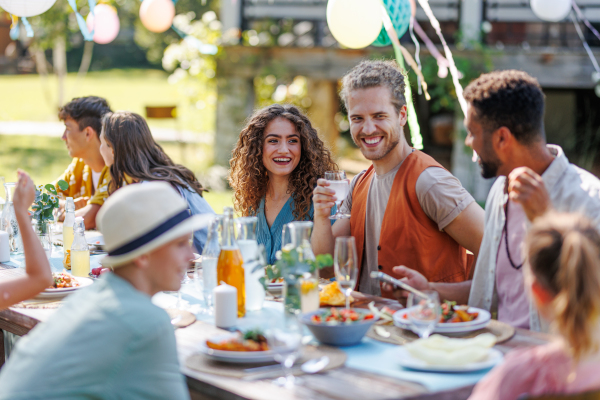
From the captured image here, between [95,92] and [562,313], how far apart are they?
23.3 metres

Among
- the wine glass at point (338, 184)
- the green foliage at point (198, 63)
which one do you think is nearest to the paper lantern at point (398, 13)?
the wine glass at point (338, 184)

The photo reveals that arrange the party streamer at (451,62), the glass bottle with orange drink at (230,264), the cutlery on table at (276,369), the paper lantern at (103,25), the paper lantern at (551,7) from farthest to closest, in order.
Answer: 1. the paper lantern at (103,25)
2. the paper lantern at (551,7)
3. the party streamer at (451,62)
4. the glass bottle with orange drink at (230,264)
5. the cutlery on table at (276,369)

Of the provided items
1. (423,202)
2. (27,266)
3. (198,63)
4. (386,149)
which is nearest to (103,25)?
(198,63)

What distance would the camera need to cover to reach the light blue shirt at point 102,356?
1623mm

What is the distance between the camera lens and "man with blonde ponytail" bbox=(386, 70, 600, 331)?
237 cm

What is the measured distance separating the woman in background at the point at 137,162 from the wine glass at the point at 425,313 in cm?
226

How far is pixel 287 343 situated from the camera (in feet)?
5.82

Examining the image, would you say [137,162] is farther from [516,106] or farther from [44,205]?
[516,106]

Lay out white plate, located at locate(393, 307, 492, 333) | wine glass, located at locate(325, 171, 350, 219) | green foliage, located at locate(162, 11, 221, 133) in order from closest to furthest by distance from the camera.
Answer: white plate, located at locate(393, 307, 492, 333) → wine glass, located at locate(325, 171, 350, 219) → green foliage, located at locate(162, 11, 221, 133)

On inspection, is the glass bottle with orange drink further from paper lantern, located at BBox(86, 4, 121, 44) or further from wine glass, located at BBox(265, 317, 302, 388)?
paper lantern, located at BBox(86, 4, 121, 44)

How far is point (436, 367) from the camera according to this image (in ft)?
6.29

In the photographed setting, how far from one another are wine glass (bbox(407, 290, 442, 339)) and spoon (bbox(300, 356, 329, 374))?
0.99ft

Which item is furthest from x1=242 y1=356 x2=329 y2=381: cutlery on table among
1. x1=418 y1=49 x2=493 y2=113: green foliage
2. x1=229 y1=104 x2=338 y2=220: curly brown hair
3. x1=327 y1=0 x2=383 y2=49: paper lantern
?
x1=418 y1=49 x2=493 y2=113: green foliage

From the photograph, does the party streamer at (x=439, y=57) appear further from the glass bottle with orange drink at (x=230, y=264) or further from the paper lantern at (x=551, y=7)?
the glass bottle with orange drink at (x=230, y=264)
